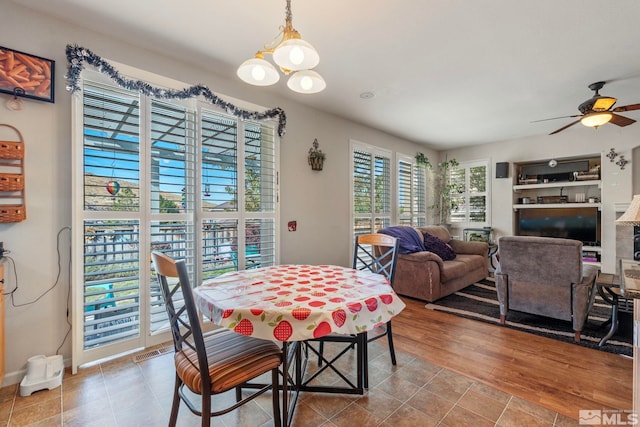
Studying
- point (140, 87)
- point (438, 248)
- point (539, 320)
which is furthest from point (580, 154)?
point (140, 87)

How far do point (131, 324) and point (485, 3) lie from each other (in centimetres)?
362

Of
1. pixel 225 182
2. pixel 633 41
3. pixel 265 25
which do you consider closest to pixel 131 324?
pixel 225 182

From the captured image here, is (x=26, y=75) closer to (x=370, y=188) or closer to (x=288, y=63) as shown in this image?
(x=288, y=63)

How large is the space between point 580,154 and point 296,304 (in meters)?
6.08

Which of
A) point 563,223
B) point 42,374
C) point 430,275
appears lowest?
point 42,374

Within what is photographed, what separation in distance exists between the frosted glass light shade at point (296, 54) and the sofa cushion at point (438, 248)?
370 centimetres

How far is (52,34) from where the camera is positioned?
208 cm

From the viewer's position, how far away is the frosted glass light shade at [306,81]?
6.04ft

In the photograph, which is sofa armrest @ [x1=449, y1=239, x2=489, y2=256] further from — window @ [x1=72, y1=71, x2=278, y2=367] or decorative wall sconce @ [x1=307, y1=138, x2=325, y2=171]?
window @ [x1=72, y1=71, x2=278, y2=367]

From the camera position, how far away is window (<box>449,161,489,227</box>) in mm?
6027

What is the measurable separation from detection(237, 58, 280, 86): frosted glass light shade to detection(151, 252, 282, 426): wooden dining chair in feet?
3.85

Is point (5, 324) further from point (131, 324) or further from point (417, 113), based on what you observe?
point (417, 113)

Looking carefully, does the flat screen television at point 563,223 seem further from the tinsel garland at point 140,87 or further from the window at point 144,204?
the window at point 144,204

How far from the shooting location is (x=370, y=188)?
15.6 feet
